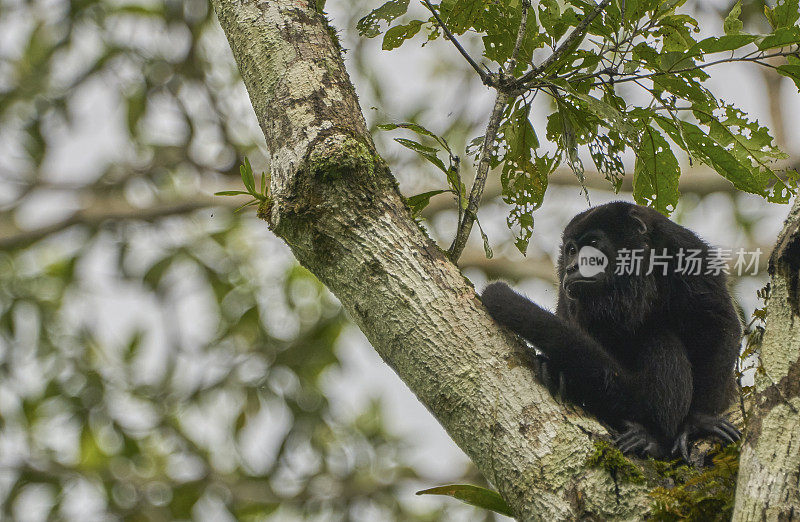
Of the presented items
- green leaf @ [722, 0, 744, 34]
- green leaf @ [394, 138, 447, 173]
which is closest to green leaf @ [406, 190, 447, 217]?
green leaf @ [394, 138, 447, 173]

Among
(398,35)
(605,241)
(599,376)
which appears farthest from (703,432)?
→ (398,35)

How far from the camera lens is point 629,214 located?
437cm

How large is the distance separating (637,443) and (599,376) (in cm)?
63

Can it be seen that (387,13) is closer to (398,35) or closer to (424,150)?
(398,35)

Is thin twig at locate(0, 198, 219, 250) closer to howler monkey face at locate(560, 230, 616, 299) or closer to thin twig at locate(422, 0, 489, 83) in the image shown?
howler monkey face at locate(560, 230, 616, 299)

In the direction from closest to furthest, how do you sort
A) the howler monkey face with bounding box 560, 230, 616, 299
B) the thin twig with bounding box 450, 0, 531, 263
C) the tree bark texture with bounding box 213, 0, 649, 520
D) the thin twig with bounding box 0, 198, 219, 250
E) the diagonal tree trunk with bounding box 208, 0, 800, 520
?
the diagonal tree trunk with bounding box 208, 0, 800, 520
the tree bark texture with bounding box 213, 0, 649, 520
the thin twig with bounding box 450, 0, 531, 263
the howler monkey face with bounding box 560, 230, 616, 299
the thin twig with bounding box 0, 198, 219, 250

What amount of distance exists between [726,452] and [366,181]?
1475 mm

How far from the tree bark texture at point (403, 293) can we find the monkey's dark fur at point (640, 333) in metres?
0.42

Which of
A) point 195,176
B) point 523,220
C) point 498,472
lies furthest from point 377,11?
point 195,176

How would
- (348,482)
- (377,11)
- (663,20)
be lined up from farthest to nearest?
(348,482) < (377,11) < (663,20)

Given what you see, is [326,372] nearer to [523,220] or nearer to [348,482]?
[348,482]

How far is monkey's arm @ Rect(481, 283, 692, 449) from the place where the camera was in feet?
10.1

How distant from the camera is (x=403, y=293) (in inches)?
95.7

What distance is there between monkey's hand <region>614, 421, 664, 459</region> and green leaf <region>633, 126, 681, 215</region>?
0.89m
